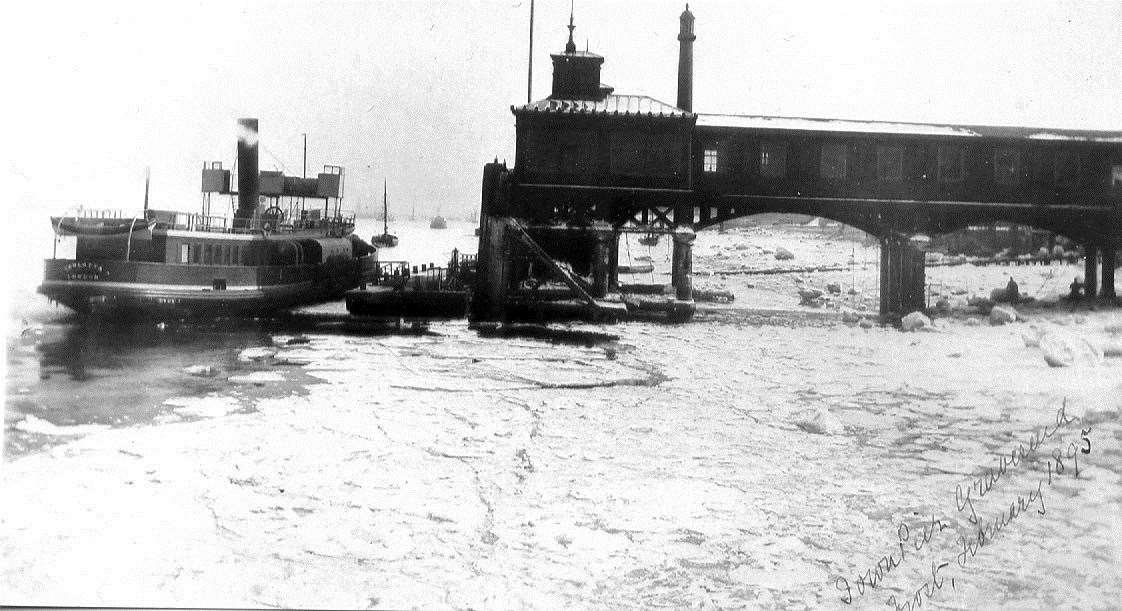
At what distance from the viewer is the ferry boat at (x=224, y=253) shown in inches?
171

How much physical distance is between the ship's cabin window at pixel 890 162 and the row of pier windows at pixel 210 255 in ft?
14.2

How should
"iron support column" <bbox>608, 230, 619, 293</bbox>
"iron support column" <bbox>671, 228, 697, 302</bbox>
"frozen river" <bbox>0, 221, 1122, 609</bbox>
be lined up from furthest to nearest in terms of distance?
1. "iron support column" <bbox>608, 230, 619, 293</bbox>
2. "iron support column" <bbox>671, 228, 697, 302</bbox>
3. "frozen river" <bbox>0, 221, 1122, 609</bbox>

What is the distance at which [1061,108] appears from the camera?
4.40 m

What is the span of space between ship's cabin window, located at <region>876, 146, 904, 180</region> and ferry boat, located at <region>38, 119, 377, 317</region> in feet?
11.5

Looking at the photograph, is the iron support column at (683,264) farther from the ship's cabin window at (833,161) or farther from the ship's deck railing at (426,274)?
the ship's deck railing at (426,274)

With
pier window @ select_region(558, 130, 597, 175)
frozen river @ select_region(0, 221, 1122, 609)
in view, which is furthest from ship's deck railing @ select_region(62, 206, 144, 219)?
pier window @ select_region(558, 130, 597, 175)

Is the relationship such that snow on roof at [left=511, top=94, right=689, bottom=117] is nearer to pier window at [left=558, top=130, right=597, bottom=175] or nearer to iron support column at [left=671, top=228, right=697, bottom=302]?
pier window at [left=558, top=130, right=597, bottom=175]

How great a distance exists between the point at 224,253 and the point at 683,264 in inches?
123

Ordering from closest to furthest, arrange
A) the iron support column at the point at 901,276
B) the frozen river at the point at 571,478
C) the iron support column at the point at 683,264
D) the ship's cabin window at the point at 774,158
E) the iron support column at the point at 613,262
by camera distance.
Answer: the frozen river at the point at 571,478, the iron support column at the point at 901,276, the iron support column at the point at 683,264, the ship's cabin window at the point at 774,158, the iron support column at the point at 613,262

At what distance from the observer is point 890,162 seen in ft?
16.7

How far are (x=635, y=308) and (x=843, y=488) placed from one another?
1.97 m

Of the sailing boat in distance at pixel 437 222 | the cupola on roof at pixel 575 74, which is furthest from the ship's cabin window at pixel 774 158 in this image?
the sailing boat in distance at pixel 437 222

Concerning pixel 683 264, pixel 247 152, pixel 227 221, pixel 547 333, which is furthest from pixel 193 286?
pixel 683 264

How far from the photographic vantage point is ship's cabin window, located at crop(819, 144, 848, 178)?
5383mm
